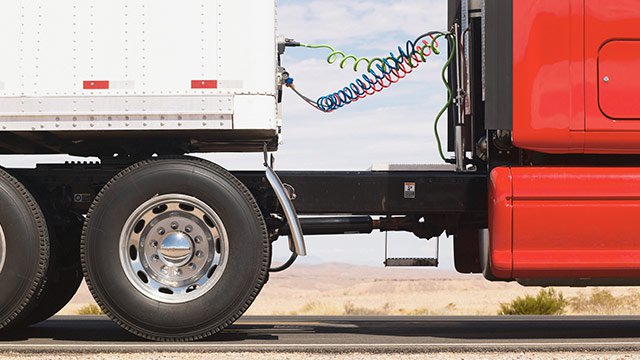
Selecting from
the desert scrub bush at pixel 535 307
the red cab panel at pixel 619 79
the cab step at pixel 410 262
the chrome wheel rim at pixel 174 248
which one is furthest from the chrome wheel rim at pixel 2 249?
the desert scrub bush at pixel 535 307

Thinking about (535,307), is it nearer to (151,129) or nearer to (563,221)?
(563,221)

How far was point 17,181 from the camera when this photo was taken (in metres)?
7.91

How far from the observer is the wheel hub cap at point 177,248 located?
7.70 m

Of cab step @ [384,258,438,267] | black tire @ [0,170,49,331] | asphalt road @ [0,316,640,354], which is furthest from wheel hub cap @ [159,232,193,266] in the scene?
cab step @ [384,258,438,267]

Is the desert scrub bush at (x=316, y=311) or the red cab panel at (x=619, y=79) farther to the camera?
the desert scrub bush at (x=316, y=311)

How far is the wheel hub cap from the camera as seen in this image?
7699mm

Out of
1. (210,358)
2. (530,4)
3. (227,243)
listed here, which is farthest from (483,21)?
(210,358)

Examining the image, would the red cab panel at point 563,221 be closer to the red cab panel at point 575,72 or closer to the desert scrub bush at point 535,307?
the red cab panel at point 575,72

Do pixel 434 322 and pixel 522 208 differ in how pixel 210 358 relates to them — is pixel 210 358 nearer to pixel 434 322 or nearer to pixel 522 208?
pixel 522 208

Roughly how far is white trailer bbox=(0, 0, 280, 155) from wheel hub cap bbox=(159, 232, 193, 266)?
799mm

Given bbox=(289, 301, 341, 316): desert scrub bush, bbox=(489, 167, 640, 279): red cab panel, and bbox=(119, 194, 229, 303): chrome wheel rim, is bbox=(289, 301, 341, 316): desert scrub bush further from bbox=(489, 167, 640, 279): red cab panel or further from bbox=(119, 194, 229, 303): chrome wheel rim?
bbox=(489, 167, 640, 279): red cab panel

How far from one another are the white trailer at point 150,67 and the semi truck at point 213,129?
0.03ft

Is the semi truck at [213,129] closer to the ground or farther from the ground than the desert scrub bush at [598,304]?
farther from the ground

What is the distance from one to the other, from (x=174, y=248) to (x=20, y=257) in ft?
3.77
